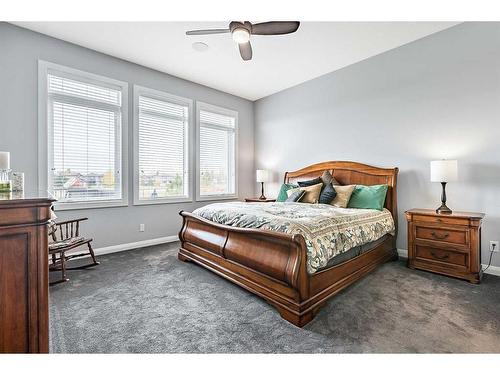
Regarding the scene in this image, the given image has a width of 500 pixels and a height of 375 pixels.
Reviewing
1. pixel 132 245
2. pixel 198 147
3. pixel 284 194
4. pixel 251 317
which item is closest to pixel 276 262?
pixel 251 317

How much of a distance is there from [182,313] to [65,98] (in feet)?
10.6

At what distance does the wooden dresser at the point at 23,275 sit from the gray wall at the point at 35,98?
269cm

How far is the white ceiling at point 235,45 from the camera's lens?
2969 mm

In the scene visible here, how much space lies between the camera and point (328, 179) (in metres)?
3.89

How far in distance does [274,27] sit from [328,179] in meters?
2.30

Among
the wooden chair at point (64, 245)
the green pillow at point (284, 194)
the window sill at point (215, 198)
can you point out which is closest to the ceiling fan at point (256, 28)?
the green pillow at point (284, 194)

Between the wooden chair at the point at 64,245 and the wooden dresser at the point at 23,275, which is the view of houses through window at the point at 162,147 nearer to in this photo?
the wooden chair at the point at 64,245

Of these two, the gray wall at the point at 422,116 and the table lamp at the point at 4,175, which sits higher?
the gray wall at the point at 422,116

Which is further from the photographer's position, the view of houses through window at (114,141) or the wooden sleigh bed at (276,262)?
the view of houses through window at (114,141)

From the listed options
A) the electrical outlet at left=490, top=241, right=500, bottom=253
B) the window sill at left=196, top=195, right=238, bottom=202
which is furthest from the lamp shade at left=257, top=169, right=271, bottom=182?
the electrical outlet at left=490, top=241, right=500, bottom=253

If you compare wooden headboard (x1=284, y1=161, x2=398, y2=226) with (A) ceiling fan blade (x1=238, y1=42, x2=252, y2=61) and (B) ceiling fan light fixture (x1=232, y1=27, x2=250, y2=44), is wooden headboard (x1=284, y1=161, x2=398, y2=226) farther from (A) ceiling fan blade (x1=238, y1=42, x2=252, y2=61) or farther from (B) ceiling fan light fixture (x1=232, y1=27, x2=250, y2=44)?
(B) ceiling fan light fixture (x1=232, y1=27, x2=250, y2=44)
